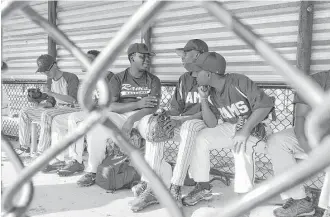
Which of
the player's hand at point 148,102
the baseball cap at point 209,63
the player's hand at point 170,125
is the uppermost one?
the baseball cap at point 209,63

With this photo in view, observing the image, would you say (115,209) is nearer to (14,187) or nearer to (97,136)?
(97,136)

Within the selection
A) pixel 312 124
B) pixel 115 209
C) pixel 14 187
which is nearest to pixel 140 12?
pixel 312 124

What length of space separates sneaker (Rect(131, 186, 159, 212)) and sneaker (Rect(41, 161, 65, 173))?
65.5 inches

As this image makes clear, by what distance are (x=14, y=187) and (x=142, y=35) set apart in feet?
14.9

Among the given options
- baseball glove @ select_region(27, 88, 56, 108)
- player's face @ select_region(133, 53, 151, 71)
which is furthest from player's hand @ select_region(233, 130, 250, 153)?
baseball glove @ select_region(27, 88, 56, 108)

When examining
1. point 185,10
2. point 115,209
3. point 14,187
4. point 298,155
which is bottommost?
point 115,209

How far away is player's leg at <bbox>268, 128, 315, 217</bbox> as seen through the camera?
2.88m

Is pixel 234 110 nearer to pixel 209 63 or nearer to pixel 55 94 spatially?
pixel 209 63

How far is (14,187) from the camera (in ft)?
2.73

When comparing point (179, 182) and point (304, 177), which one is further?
point (179, 182)

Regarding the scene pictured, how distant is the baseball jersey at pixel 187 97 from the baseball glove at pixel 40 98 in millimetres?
2132

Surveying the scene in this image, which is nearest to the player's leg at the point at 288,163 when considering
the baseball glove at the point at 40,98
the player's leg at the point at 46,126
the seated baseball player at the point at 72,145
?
the seated baseball player at the point at 72,145

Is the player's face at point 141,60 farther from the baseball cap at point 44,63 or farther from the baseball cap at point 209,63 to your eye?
the baseball cap at point 44,63

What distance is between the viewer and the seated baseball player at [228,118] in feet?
9.77
